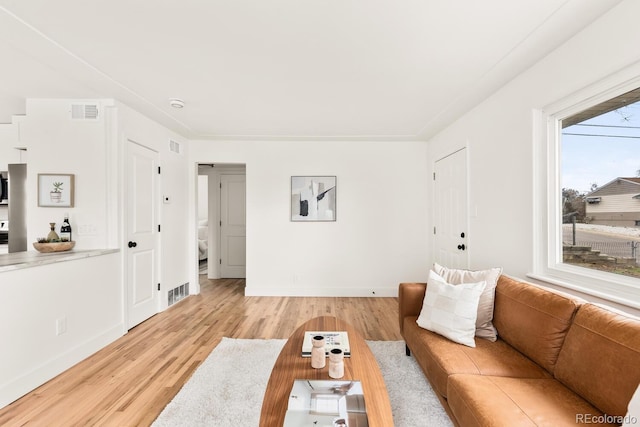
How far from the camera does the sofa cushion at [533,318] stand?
5.06ft

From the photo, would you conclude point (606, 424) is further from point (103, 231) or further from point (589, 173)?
point (103, 231)

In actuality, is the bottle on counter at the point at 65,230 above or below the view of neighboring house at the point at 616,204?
below

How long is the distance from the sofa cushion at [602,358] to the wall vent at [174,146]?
449 cm

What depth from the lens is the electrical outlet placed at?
2336 millimetres

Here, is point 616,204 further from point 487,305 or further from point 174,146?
point 174,146

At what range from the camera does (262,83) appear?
2605 mm

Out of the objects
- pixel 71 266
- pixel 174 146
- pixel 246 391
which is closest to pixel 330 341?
pixel 246 391

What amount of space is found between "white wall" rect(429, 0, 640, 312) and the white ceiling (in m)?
0.12

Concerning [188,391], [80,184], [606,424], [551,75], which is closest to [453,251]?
[551,75]

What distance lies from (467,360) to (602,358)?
2.00 feet

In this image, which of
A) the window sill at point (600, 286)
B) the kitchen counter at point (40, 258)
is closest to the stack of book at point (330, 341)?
the window sill at point (600, 286)

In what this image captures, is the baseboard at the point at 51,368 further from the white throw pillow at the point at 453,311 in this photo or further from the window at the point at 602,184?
the window at the point at 602,184

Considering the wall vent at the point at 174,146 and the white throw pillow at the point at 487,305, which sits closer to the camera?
the white throw pillow at the point at 487,305

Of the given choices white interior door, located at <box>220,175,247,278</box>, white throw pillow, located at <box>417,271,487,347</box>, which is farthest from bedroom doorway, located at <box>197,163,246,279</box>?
white throw pillow, located at <box>417,271,487,347</box>
